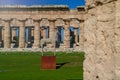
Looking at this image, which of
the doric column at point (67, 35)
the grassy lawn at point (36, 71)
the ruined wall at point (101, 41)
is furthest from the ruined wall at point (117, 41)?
the doric column at point (67, 35)

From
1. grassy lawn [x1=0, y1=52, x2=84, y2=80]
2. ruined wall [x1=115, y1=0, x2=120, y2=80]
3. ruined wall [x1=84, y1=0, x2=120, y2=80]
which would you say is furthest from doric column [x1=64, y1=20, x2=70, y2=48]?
ruined wall [x1=115, y1=0, x2=120, y2=80]

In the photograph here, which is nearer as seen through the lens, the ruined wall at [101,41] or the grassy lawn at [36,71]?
the ruined wall at [101,41]

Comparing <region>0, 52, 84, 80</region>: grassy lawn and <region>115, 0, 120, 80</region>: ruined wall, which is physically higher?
<region>115, 0, 120, 80</region>: ruined wall

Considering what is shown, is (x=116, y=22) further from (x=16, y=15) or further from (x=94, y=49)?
(x=16, y=15)

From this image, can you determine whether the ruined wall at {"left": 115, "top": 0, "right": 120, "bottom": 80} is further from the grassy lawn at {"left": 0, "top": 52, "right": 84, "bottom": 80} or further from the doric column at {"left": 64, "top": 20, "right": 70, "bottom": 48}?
the doric column at {"left": 64, "top": 20, "right": 70, "bottom": 48}

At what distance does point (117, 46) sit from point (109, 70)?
53 centimetres

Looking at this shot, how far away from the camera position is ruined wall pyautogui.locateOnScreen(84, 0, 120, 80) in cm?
611

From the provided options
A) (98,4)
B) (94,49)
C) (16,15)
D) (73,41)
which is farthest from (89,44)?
(73,41)

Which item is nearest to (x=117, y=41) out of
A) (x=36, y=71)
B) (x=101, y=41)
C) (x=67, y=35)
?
(x=101, y=41)

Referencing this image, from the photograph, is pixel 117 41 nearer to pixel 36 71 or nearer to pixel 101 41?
pixel 101 41

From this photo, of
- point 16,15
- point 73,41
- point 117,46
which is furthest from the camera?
point 73,41

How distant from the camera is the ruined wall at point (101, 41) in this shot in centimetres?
611

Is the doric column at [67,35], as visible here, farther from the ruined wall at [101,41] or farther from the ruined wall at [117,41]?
the ruined wall at [117,41]

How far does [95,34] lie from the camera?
6828 mm
